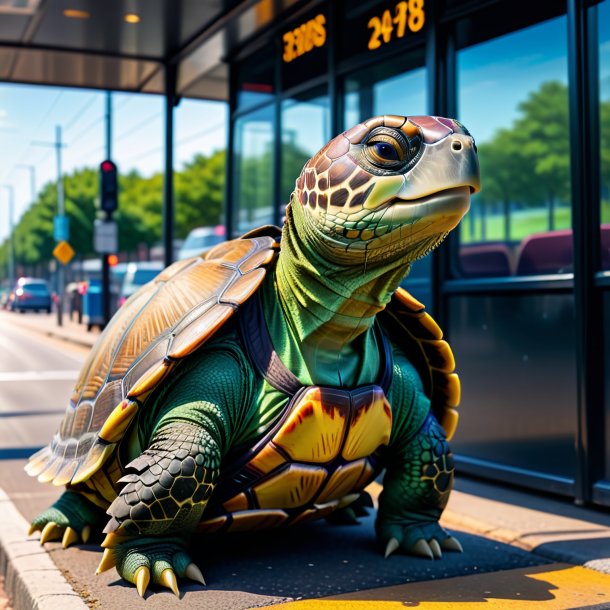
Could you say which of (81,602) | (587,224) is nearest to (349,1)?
(587,224)

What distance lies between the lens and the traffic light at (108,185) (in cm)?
1497

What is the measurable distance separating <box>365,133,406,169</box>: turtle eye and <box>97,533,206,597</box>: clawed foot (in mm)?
1733

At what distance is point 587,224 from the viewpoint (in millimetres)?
5297

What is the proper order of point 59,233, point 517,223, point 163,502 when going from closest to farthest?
point 163,502, point 517,223, point 59,233

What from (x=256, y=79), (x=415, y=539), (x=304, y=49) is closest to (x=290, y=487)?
(x=415, y=539)

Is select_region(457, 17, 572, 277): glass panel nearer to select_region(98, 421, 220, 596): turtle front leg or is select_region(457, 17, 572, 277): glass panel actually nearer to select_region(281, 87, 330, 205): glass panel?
select_region(281, 87, 330, 205): glass panel

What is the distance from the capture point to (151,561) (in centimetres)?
350

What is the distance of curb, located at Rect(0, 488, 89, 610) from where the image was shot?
11.3 ft

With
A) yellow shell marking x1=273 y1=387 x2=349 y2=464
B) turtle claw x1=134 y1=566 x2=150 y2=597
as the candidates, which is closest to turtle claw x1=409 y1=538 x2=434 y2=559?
yellow shell marking x1=273 y1=387 x2=349 y2=464

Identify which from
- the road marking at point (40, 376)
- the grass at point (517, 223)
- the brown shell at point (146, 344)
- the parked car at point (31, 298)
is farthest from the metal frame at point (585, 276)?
the parked car at point (31, 298)

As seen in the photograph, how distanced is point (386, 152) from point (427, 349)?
1.31 metres

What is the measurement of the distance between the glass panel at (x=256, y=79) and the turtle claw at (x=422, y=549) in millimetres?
6244

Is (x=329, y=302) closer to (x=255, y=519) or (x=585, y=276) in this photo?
(x=255, y=519)

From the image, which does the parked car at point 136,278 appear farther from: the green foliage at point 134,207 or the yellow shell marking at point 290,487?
the green foliage at point 134,207
